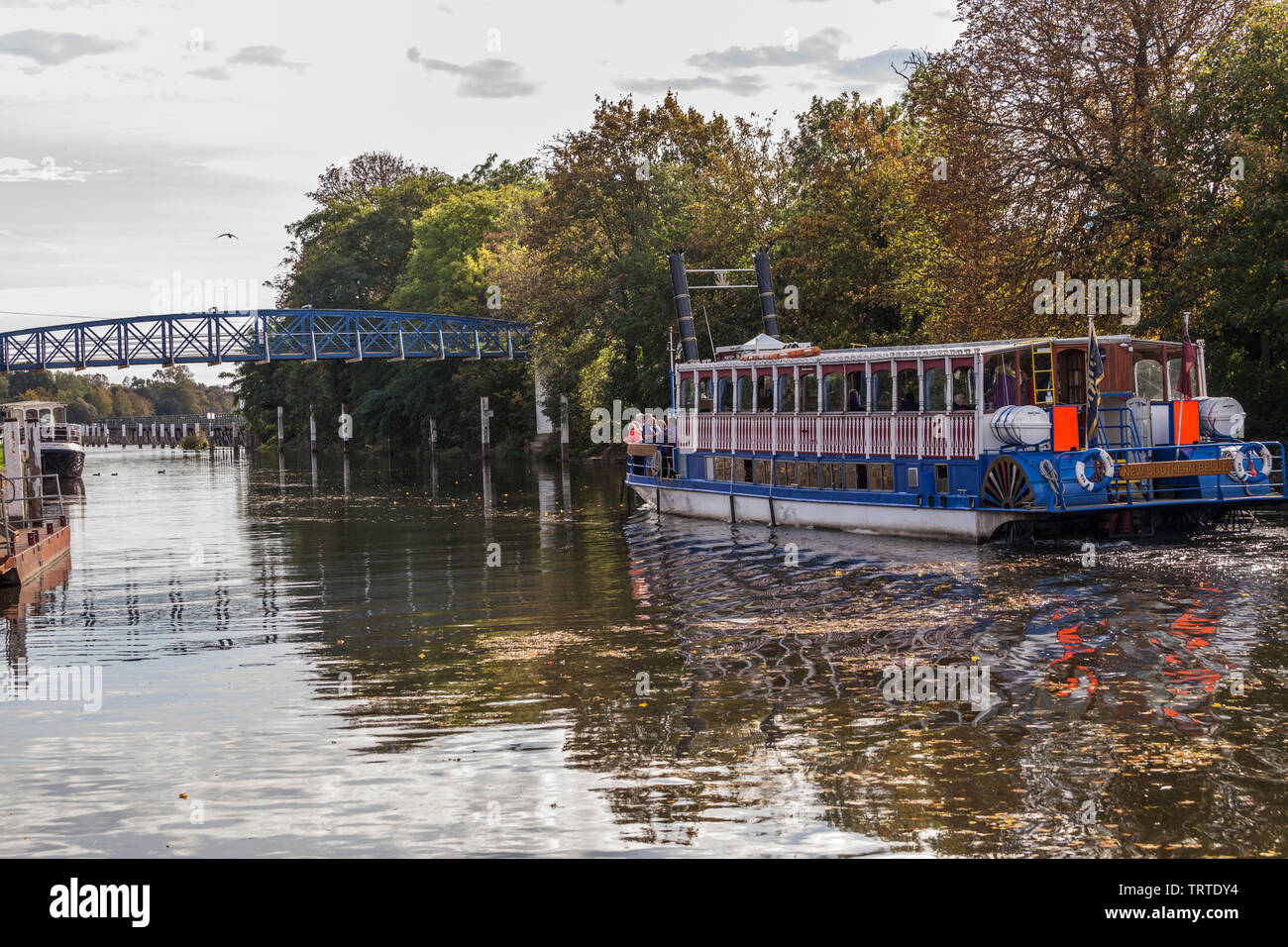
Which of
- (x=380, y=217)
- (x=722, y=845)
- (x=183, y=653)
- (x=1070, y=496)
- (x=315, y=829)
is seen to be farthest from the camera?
(x=380, y=217)

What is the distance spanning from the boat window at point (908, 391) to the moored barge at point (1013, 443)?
0.10 ft

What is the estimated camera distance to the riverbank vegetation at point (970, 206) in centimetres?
3678

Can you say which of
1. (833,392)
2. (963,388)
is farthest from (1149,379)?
(833,392)

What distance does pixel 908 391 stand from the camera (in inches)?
1233

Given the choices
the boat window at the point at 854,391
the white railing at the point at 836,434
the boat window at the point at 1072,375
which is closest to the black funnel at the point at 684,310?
the white railing at the point at 836,434

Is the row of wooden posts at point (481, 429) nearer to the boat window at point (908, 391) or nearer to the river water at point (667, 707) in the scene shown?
the boat window at point (908, 391)

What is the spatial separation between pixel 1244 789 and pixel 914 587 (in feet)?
40.9

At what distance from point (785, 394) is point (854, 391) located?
3.18m

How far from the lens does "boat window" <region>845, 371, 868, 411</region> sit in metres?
33.1

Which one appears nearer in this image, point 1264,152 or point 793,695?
point 793,695

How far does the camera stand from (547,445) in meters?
85.6

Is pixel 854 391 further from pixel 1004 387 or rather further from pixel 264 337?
pixel 264 337
